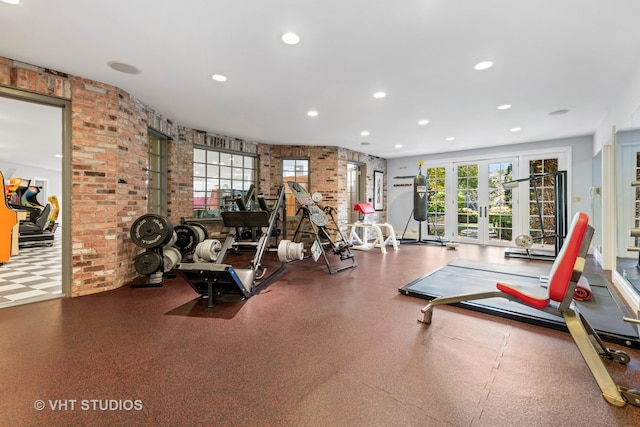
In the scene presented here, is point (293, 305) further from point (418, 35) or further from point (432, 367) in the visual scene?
point (418, 35)

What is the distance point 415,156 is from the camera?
885 centimetres

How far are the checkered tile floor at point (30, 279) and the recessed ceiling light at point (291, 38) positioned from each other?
405 centimetres

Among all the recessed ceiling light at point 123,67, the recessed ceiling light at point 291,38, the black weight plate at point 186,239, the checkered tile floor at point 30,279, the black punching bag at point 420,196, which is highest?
the recessed ceiling light at point 123,67

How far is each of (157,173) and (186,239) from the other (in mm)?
1592

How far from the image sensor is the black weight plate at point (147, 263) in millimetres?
3775

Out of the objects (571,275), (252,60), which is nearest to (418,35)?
(252,60)

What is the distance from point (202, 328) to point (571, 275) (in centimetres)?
299

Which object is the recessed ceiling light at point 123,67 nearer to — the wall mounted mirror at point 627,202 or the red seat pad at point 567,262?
the red seat pad at point 567,262

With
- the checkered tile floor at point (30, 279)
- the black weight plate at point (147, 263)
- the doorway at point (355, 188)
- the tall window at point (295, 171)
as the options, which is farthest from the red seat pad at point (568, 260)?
the doorway at point (355, 188)

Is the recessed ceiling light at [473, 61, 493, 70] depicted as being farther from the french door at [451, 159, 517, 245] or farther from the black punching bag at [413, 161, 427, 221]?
the french door at [451, 159, 517, 245]

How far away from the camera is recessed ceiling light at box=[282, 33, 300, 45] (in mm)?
2531

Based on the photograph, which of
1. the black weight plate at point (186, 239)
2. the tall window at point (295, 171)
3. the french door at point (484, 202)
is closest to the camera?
the black weight plate at point (186, 239)

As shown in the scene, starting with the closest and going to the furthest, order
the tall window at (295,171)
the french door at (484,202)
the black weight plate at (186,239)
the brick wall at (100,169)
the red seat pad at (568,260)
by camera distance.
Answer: the red seat pad at (568,260) < the brick wall at (100,169) < the black weight plate at (186,239) < the french door at (484,202) < the tall window at (295,171)

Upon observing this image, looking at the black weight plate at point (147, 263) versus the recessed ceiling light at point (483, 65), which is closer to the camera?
the recessed ceiling light at point (483, 65)
